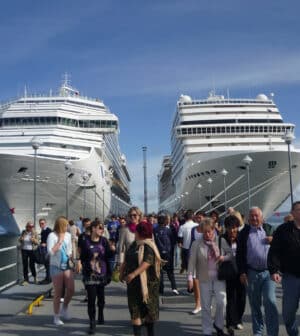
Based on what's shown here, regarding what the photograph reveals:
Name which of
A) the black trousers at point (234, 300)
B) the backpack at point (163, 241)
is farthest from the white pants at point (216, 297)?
the backpack at point (163, 241)

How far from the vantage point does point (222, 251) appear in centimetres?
668

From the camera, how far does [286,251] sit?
220 inches

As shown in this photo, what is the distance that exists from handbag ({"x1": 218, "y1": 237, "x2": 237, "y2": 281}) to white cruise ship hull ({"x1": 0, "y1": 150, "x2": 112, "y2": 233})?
24.2 metres

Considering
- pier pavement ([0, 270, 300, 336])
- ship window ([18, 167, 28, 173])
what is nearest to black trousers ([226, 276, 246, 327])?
pier pavement ([0, 270, 300, 336])

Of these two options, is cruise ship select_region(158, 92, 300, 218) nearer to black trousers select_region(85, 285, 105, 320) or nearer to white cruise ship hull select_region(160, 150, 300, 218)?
white cruise ship hull select_region(160, 150, 300, 218)

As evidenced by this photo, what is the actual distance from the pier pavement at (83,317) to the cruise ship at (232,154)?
23.6m

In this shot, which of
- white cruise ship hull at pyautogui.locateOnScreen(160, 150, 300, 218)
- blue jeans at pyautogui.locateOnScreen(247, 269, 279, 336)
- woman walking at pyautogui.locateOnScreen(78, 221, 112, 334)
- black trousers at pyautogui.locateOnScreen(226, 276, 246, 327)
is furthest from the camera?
white cruise ship hull at pyautogui.locateOnScreen(160, 150, 300, 218)

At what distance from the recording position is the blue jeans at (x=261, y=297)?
6199mm

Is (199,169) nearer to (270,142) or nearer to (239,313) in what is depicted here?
(270,142)

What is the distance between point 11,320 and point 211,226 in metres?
3.37

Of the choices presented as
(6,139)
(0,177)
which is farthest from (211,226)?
(6,139)

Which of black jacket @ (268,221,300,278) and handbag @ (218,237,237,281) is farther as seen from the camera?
handbag @ (218,237,237,281)

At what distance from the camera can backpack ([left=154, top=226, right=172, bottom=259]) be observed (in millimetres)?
10344

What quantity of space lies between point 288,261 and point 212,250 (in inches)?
49.0
